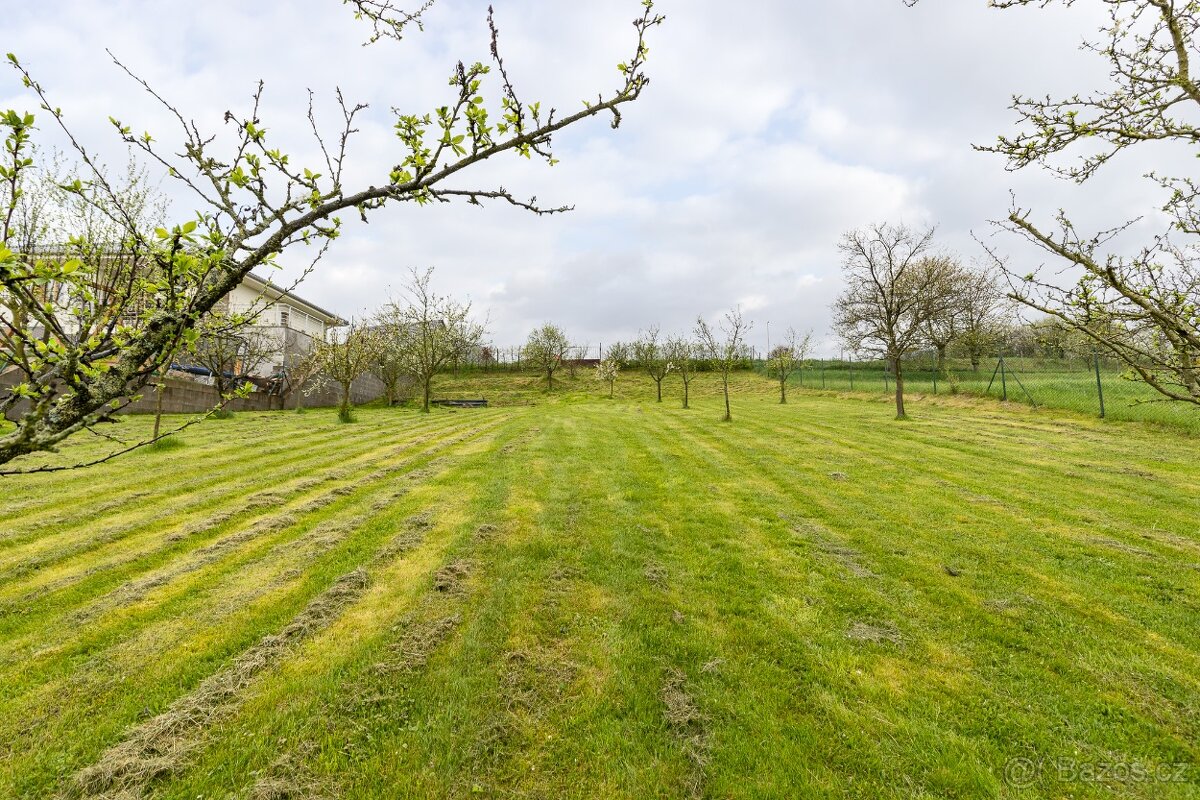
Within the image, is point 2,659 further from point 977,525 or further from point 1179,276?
point 977,525

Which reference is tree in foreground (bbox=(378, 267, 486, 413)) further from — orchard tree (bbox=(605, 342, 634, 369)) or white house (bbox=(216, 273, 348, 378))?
orchard tree (bbox=(605, 342, 634, 369))

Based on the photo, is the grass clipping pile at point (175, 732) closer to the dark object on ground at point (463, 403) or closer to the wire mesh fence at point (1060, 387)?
the wire mesh fence at point (1060, 387)

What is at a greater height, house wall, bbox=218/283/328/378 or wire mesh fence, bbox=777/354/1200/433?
house wall, bbox=218/283/328/378

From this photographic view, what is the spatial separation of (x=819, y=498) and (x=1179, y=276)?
4730 mm

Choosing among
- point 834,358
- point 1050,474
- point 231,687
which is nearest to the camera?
point 231,687

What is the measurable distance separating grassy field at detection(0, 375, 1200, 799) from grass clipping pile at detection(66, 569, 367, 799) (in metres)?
0.02

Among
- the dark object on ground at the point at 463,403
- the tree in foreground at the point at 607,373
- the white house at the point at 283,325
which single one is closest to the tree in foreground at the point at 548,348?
the tree in foreground at the point at 607,373

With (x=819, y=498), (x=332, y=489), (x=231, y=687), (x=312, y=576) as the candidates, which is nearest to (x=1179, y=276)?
(x=819, y=498)

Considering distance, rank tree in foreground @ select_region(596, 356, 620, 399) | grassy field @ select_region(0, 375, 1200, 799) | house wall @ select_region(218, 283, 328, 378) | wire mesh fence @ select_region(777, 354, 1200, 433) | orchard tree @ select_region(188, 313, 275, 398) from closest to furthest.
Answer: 1. grassy field @ select_region(0, 375, 1200, 799)
2. orchard tree @ select_region(188, 313, 275, 398)
3. wire mesh fence @ select_region(777, 354, 1200, 433)
4. house wall @ select_region(218, 283, 328, 378)
5. tree in foreground @ select_region(596, 356, 620, 399)

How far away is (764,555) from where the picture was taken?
537 cm

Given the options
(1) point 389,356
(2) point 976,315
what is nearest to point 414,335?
(1) point 389,356

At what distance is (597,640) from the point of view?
3.76 m

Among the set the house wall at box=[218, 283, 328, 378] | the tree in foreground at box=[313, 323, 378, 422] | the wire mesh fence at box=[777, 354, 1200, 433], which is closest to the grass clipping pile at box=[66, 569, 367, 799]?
the wire mesh fence at box=[777, 354, 1200, 433]

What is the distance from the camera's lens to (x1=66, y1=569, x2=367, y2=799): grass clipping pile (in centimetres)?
243
